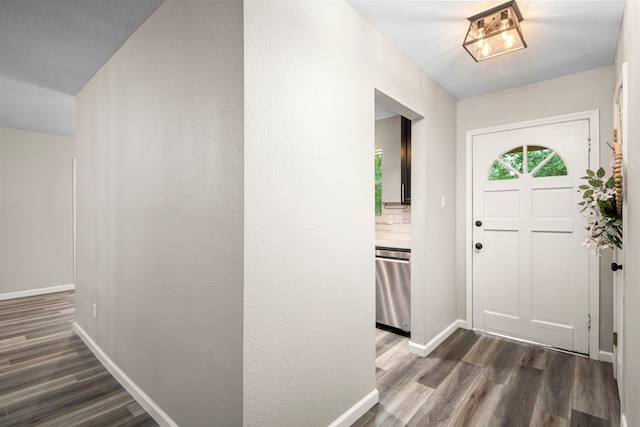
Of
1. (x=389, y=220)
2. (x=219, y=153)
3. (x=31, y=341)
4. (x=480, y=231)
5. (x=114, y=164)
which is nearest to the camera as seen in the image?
(x=219, y=153)

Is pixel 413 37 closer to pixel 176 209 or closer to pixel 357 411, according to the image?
pixel 176 209

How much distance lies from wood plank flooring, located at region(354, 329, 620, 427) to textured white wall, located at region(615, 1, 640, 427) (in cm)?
41

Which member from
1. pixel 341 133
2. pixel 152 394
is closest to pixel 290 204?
pixel 341 133

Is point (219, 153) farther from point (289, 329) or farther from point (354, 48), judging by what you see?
point (354, 48)

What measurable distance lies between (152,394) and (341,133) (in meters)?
1.97

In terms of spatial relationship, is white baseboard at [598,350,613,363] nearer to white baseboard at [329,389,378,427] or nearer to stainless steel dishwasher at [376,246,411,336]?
stainless steel dishwasher at [376,246,411,336]

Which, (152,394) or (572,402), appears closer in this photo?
(152,394)

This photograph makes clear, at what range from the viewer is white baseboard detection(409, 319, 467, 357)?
9.14 ft

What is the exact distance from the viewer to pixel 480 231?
11.0 ft

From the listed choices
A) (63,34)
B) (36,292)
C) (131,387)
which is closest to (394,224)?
(131,387)

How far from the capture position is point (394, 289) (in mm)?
3174

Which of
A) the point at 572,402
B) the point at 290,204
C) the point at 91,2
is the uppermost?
Answer: the point at 91,2

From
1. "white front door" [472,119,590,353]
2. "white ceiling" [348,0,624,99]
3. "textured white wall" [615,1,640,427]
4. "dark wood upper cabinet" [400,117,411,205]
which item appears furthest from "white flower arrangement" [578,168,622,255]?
"dark wood upper cabinet" [400,117,411,205]

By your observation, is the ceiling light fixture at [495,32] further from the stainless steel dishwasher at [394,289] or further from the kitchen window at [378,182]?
the kitchen window at [378,182]
